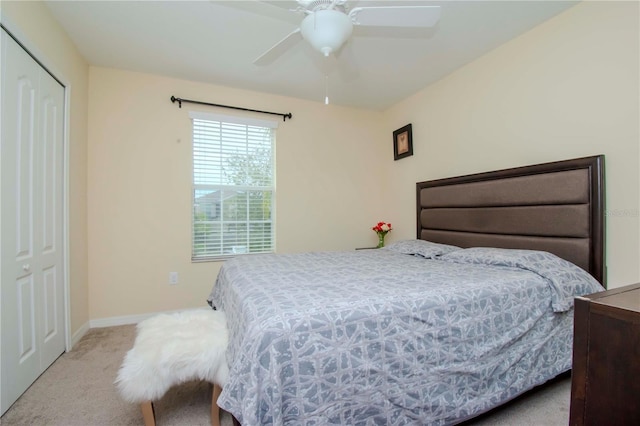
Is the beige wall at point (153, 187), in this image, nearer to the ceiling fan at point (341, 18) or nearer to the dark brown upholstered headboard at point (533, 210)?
the dark brown upholstered headboard at point (533, 210)

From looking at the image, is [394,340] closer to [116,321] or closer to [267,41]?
[267,41]

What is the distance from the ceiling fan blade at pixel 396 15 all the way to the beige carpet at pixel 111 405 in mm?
2233

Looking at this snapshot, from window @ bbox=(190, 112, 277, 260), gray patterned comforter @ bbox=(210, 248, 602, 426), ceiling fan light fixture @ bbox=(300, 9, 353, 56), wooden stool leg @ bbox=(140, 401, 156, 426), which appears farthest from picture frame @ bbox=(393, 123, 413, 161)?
wooden stool leg @ bbox=(140, 401, 156, 426)

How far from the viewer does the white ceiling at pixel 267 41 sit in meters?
2.08

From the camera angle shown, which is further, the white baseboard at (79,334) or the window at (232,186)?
the window at (232,186)

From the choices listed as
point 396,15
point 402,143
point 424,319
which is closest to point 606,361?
point 424,319

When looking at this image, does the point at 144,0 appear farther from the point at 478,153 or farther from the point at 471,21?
the point at 478,153

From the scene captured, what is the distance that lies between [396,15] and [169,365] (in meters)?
2.19

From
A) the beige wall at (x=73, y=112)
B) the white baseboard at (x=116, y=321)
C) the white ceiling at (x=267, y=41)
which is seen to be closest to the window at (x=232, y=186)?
the white ceiling at (x=267, y=41)

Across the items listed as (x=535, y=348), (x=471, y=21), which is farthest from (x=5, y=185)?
(x=471, y=21)

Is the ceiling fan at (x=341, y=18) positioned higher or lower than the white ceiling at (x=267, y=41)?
lower

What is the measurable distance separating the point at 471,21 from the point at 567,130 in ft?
3.67

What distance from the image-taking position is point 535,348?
1.63 meters

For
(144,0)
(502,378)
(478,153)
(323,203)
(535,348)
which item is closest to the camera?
(502,378)
